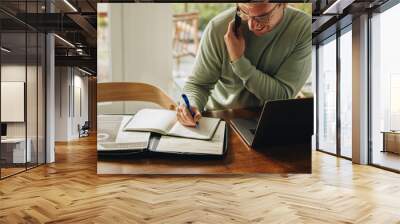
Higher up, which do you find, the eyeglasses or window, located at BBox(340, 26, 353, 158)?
the eyeglasses

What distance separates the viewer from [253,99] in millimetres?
5328

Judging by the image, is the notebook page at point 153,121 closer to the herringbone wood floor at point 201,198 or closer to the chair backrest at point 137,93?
the chair backrest at point 137,93

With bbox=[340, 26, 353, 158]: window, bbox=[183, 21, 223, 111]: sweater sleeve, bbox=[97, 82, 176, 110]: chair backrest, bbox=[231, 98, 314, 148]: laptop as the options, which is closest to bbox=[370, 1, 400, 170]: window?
bbox=[340, 26, 353, 158]: window

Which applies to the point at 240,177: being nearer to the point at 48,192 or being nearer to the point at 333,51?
the point at 48,192

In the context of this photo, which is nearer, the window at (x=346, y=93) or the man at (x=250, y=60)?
the man at (x=250, y=60)

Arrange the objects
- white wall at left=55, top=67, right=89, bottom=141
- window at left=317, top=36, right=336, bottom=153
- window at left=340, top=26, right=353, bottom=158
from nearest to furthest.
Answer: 1. window at left=340, top=26, right=353, bottom=158
2. window at left=317, top=36, right=336, bottom=153
3. white wall at left=55, top=67, right=89, bottom=141

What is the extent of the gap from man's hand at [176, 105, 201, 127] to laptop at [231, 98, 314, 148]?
50 centimetres

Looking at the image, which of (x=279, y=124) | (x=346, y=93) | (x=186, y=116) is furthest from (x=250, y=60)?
(x=346, y=93)

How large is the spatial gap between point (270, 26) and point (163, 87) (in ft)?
5.53

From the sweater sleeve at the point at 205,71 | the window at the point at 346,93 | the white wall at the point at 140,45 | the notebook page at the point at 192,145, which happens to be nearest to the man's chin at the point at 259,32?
the sweater sleeve at the point at 205,71

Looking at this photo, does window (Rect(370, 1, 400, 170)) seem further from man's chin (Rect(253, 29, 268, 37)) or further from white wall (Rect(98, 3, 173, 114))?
white wall (Rect(98, 3, 173, 114))

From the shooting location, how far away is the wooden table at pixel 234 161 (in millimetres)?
5289

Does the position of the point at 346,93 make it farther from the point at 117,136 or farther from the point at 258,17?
the point at 117,136

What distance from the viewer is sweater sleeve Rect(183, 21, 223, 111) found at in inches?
211
